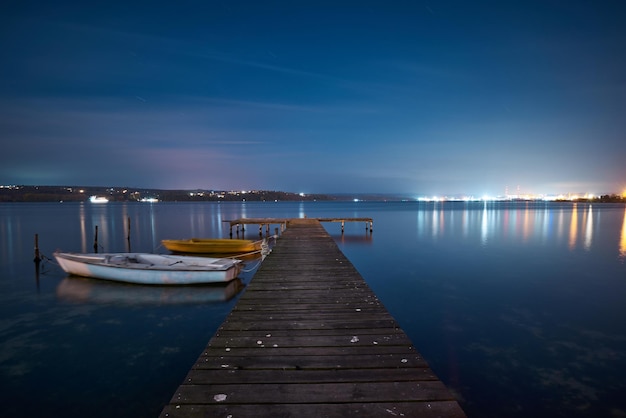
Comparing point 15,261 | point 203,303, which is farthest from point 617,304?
point 15,261

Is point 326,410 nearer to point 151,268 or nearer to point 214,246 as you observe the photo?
point 151,268

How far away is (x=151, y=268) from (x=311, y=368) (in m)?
12.0

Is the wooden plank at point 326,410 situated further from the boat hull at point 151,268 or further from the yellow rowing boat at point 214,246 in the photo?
the yellow rowing boat at point 214,246

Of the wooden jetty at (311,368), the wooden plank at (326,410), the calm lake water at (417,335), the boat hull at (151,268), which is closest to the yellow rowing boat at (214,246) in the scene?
the calm lake water at (417,335)

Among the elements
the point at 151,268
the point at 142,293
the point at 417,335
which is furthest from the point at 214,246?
the point at 417,335

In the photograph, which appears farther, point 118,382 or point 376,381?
point 118,382

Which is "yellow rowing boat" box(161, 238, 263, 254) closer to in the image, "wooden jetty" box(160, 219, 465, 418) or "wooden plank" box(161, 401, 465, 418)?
"wooden jetty" box(160, 219, 465, 418)

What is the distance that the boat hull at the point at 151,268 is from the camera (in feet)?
45.6

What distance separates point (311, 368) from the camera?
13.2ft

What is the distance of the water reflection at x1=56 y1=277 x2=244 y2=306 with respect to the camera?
502 inches

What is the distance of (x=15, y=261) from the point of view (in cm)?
2155

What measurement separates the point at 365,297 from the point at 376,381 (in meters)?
3.41

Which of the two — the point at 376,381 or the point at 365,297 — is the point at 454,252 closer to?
the point at 365,297

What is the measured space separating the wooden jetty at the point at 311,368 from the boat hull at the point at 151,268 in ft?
24.9
